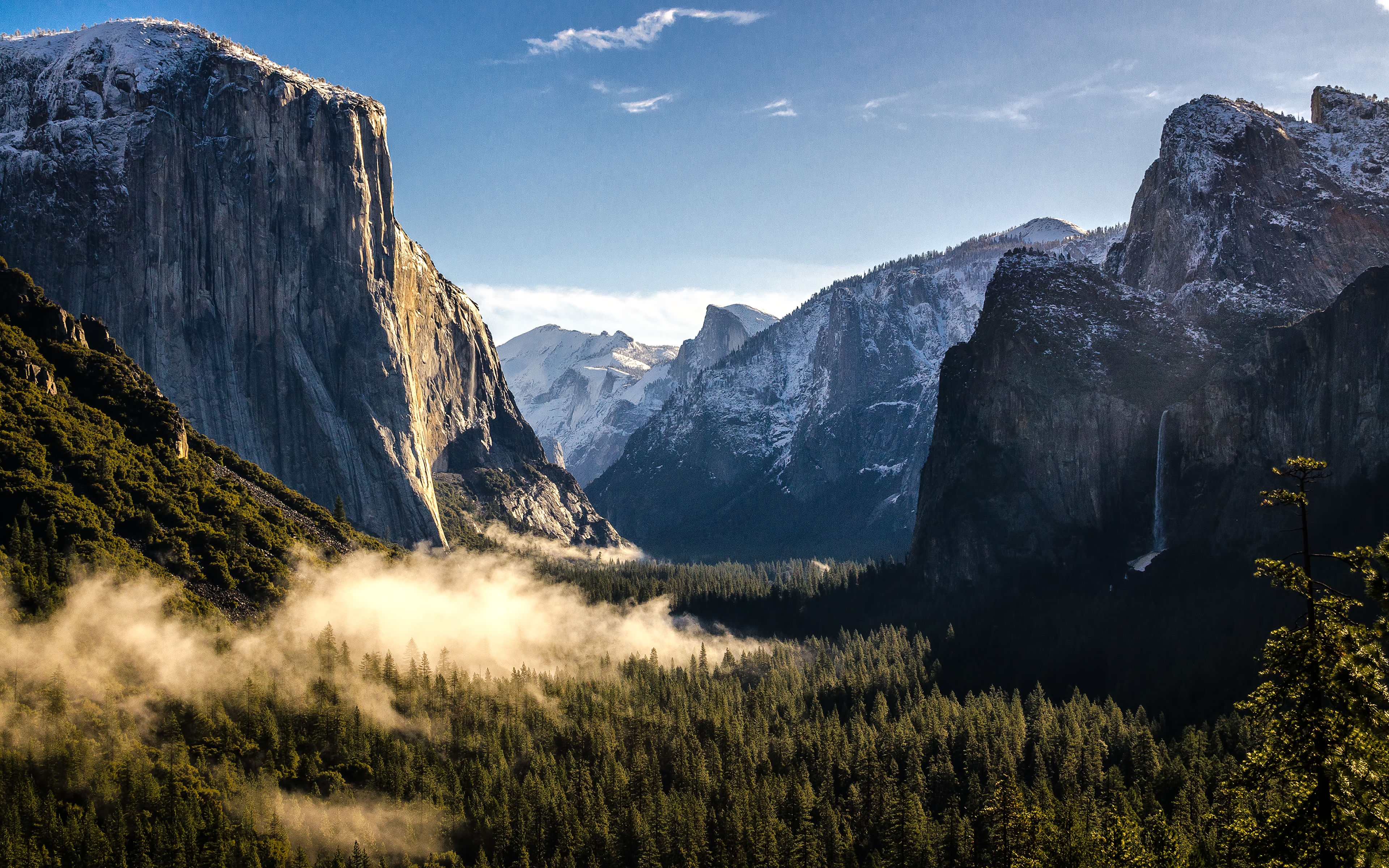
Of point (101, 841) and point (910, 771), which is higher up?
point (101, 841)

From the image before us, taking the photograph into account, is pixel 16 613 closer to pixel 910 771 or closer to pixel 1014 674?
pixel 910 771

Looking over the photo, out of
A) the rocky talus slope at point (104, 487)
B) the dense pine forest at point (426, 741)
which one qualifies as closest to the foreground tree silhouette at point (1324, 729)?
the dense pine forest at point (426, 741)

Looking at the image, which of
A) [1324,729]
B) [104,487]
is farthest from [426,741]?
[1324,729]

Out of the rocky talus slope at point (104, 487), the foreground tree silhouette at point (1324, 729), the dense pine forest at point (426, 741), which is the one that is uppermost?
the rocky talus slope at point (104, 487)

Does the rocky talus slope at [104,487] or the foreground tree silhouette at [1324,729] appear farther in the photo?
the rocky talus slope at [104,487]

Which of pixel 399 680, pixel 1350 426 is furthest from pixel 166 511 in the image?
pixel 1350 426

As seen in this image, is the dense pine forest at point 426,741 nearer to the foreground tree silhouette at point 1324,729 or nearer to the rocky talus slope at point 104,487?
the rocky talus slope at point 104,487
